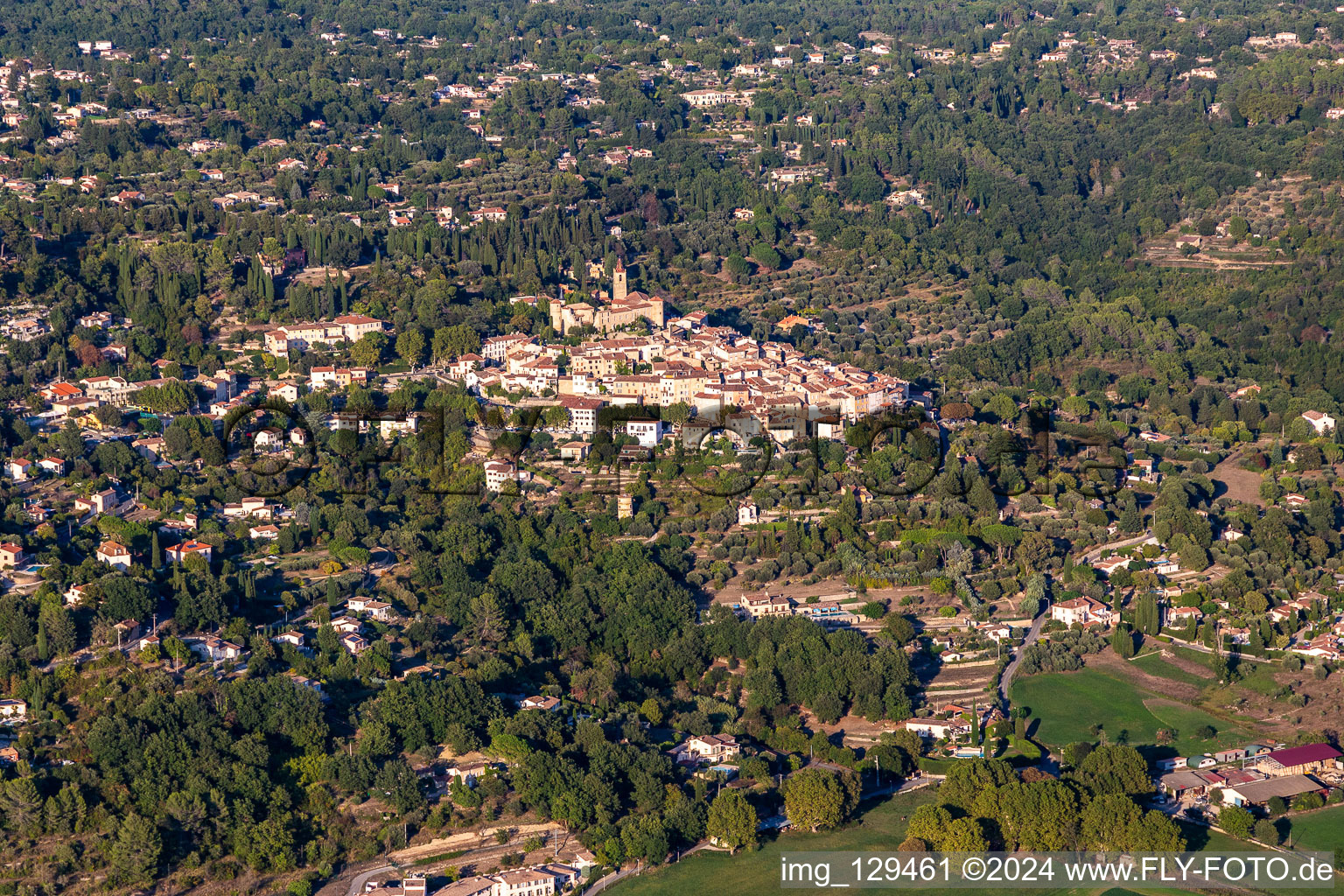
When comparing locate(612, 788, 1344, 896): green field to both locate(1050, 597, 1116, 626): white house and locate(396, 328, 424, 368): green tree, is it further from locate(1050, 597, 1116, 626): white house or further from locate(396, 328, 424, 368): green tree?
locate(396, 328, 424, 368): green tree

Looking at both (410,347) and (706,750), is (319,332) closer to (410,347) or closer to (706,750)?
(410,347)

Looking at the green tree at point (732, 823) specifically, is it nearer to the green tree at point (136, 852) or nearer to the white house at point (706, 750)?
the white house at point (706, 750)

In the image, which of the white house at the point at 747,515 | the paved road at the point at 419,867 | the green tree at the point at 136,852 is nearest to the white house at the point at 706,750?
the paved road at the point at 419,867

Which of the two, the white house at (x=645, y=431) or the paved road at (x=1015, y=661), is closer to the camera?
the paved road at (x=1015, y=661)

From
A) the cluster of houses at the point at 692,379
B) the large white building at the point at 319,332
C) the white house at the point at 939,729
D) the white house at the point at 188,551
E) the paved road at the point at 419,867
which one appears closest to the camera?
the paved road at the point at 419,867

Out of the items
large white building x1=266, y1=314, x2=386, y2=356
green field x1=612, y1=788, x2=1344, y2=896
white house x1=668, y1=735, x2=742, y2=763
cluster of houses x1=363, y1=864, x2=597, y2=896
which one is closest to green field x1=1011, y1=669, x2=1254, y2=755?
green field x1=612, y1=788, x2=1344, y2=896

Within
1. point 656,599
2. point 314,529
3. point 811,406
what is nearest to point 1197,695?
point 656,599

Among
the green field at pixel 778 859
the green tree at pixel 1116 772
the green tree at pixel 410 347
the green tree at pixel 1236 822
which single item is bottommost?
the green field at pixel 778 859

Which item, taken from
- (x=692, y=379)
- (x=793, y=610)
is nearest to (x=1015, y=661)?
(x=793, y=610)

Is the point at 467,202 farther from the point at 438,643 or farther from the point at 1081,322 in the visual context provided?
the point at 438,643
